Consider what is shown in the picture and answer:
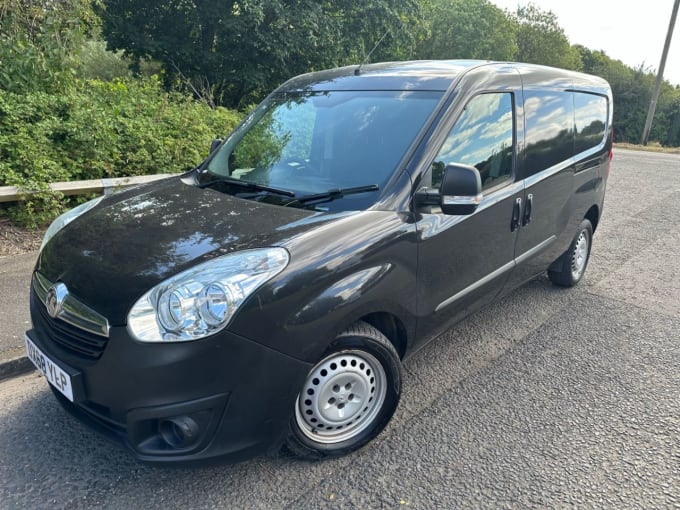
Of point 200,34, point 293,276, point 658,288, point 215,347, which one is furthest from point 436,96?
point 200,34

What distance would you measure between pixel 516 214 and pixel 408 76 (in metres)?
1.16

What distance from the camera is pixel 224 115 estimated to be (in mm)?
8594

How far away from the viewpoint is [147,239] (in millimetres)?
2350

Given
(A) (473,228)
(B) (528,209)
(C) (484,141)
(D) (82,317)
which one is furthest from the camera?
(B) (528,209)

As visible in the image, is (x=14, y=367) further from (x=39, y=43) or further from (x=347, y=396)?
(x=39, y=43)

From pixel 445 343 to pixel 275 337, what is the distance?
2.01 m

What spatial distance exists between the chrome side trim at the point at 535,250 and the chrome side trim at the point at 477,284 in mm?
125

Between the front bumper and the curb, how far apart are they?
1385 millimetres

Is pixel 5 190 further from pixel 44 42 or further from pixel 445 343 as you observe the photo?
pixel 445 343

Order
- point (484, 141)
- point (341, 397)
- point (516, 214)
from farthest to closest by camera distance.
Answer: point (516, 214) < point (484, 141) < point (341, 397)

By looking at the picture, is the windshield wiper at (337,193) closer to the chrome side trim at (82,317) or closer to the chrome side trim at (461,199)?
the chrome side trim at (461,199)

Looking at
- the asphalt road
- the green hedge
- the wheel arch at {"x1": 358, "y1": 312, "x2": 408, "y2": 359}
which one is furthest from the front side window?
the green hedge

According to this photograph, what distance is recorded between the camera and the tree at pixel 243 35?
12617 mm

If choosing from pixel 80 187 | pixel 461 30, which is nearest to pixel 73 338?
pixel 80 187
